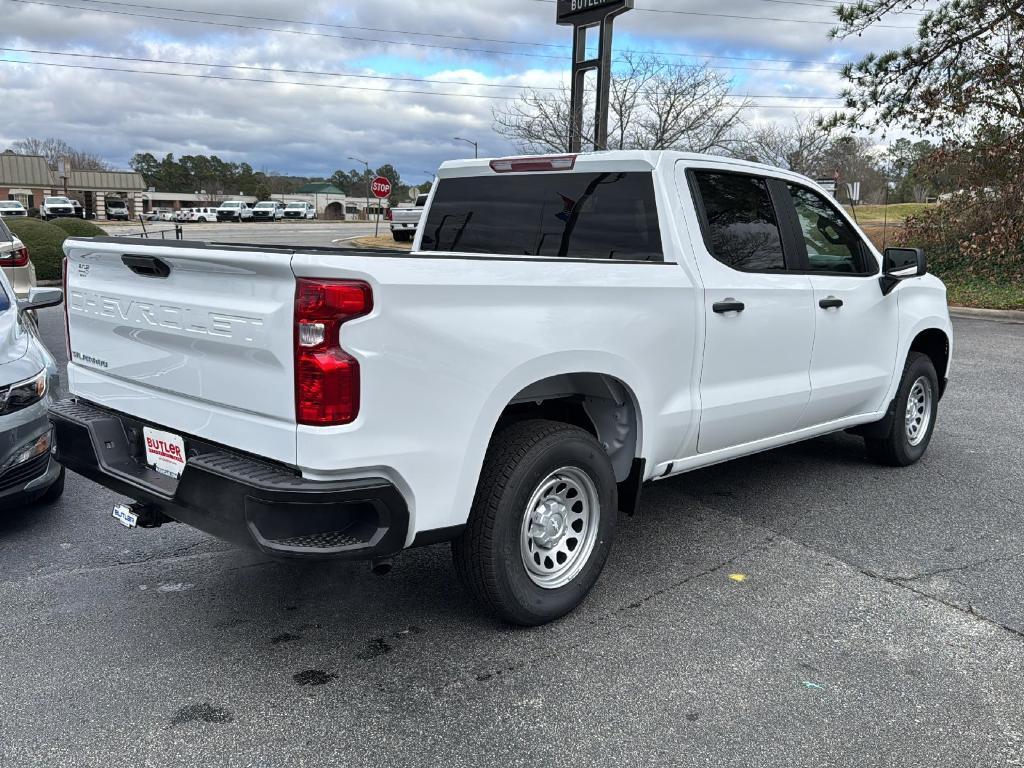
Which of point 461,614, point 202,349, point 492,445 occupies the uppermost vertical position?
point 202,349

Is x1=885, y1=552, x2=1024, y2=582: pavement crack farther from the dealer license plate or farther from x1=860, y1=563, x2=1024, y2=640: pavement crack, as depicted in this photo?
the dealer license plate

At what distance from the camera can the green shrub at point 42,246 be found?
16.4m

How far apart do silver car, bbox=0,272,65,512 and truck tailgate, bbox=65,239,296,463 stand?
2.80 feet

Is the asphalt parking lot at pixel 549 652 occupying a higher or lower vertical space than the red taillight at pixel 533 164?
lower

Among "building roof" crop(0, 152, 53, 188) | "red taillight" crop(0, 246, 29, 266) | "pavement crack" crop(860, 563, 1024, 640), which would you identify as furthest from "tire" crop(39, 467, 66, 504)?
"building roof" crop(0, 152, 53, 188)

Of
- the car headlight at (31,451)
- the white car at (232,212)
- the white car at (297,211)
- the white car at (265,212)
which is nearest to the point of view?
the car headlight at (31,451)

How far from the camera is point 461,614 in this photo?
11.9 feet

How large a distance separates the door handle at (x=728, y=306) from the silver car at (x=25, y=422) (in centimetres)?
318

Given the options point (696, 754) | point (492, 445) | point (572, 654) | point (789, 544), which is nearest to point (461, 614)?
point (572, 654)

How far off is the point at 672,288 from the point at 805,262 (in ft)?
4.24

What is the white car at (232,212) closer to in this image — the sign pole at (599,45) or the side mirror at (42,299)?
the sign pole at (599,45)

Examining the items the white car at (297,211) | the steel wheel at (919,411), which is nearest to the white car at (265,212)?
the white car at (297,211)

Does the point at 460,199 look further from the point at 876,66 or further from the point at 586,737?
the point at 876,66

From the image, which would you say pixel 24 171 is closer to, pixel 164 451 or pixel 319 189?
pixel 319 189
